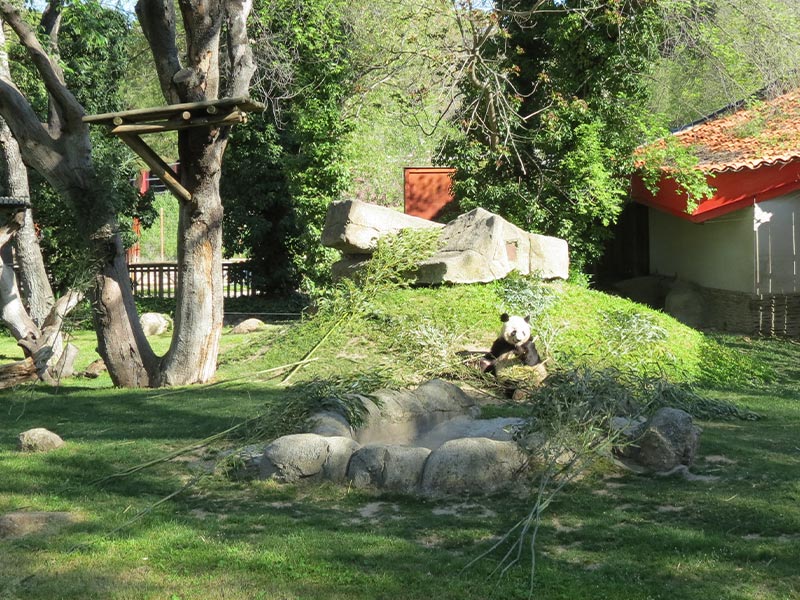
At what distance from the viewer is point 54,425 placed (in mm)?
9070

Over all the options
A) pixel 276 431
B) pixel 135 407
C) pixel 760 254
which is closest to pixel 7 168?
pixel 135 407

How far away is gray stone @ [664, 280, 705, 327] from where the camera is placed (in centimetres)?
1894

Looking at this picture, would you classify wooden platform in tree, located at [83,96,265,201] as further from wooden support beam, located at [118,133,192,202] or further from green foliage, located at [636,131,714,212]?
green foliage, located at [636,131,714,212]

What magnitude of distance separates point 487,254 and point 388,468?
8152 mm

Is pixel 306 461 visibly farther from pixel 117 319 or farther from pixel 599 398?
pixel 117 319

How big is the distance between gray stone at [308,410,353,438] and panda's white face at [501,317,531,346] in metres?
3.46

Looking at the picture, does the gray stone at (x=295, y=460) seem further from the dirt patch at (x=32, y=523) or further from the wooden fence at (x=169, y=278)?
the wooden fence at (x=169, y=278)

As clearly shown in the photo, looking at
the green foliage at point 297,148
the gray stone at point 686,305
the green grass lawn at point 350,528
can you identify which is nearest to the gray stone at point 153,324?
the green foliage at point 297,148

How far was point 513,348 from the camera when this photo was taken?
1059 centimetres

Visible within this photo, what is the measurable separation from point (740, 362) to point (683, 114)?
20.0 metres

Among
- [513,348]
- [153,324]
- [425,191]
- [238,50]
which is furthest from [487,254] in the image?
[153,324]

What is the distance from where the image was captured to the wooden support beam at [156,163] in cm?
1043

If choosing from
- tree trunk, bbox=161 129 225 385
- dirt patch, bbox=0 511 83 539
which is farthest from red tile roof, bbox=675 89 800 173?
dirt patch, bbox=0 511 83 539

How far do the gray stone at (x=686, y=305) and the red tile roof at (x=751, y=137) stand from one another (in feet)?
8.71
